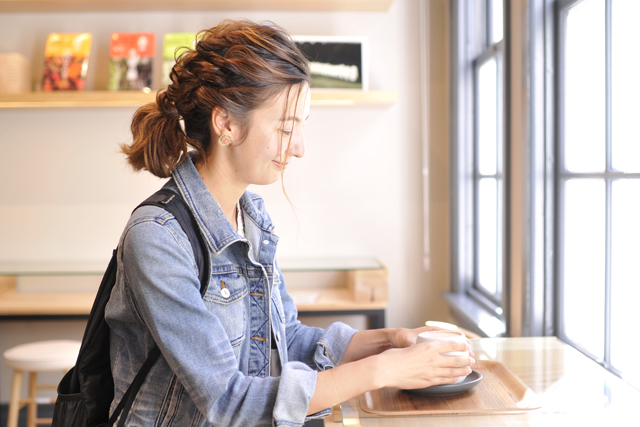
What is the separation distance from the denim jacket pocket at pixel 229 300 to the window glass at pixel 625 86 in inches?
42.1

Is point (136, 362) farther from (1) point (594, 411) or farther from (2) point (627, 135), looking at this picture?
(2) point (627, 135)

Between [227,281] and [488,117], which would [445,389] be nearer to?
[227,281]

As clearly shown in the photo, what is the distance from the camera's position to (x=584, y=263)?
5.74 ft

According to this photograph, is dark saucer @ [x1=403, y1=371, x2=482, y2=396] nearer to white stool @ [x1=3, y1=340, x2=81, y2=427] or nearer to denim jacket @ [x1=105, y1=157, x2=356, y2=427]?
denim jacket @ [x1=105, y1=157, x2=356, y2=427]

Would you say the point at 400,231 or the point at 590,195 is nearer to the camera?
the point at 590,195

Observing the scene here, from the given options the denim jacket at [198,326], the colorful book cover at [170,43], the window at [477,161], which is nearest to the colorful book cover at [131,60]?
the colorful book cover at [170,43]

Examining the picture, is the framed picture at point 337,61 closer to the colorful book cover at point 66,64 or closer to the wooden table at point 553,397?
the colorful book cover at point 66,64

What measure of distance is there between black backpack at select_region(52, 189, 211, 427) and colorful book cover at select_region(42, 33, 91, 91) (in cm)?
224

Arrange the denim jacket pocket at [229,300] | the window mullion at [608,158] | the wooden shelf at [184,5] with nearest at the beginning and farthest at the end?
the denim jacket pocket at [229,300] → the window mullion at [608,158] → the wooden shelf at [184,5]

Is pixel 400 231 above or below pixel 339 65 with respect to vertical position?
below

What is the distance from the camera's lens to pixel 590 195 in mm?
1692

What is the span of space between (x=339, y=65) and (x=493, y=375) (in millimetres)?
2002

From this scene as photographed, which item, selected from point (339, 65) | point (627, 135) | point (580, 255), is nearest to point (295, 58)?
point (627, 135)

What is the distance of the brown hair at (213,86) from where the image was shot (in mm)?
1042
